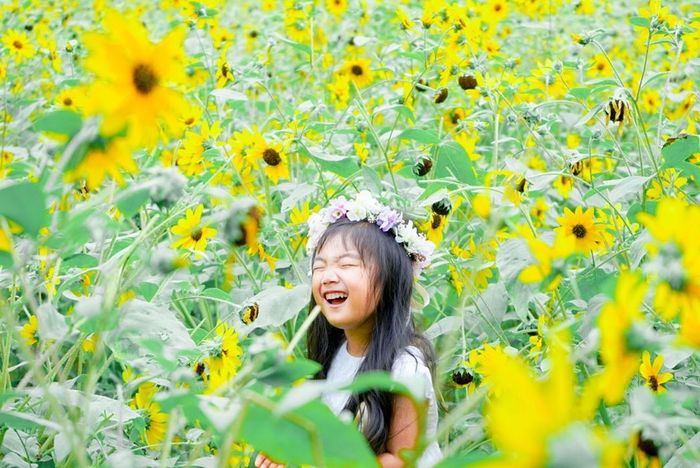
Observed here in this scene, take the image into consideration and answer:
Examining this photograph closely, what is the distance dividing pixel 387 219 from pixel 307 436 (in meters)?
0.89

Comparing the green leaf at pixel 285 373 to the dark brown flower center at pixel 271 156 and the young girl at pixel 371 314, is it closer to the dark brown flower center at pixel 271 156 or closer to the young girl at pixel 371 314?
the young girl at pixel 371 314

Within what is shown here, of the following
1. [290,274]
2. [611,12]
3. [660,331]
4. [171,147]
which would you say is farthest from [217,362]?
[611,12]

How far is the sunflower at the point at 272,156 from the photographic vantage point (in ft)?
5.40

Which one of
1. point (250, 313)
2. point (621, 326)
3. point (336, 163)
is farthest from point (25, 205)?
point (336, 163)

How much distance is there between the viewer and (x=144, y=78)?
0.66 m

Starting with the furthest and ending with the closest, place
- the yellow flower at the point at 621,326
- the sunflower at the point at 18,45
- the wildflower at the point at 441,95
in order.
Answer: the sunflower at the point at 18,45 → the wildflower at the point at 441,95 → the yellow flower at the point at 621,326

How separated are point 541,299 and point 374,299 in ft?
0.89

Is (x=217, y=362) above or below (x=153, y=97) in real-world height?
below

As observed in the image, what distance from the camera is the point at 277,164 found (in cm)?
167

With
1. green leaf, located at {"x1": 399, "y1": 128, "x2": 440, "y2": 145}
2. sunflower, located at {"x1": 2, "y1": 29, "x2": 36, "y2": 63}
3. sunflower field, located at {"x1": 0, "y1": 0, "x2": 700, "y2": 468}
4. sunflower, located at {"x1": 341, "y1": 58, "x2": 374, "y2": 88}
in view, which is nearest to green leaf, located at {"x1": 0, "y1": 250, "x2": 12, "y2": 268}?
sunflower field, located at {"x1": 0, "y1": 0, "x2": 700, "y2": 468}

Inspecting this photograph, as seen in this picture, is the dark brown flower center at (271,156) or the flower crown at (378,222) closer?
the flower crown at (378,222)

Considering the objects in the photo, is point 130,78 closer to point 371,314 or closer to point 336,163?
point 371,314

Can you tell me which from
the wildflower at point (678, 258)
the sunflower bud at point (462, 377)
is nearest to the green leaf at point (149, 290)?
the sunflower bud at point (462, 377)

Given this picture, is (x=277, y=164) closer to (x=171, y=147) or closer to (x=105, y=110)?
(x=171, y=147)
